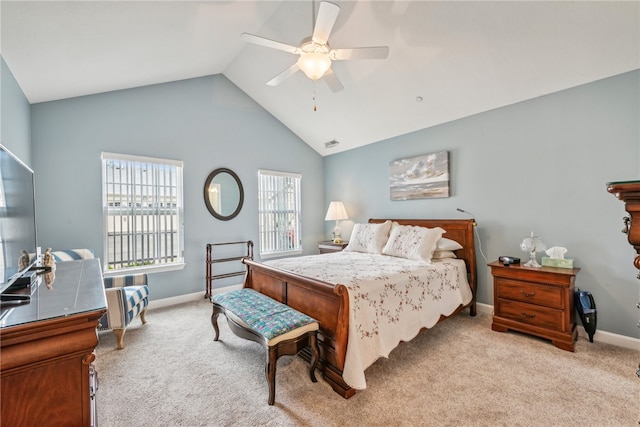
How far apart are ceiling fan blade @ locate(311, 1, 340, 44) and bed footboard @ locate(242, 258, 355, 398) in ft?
6.25

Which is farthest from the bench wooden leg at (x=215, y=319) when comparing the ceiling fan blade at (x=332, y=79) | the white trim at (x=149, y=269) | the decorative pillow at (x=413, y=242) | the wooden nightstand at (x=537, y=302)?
the wooden nightstand at (x=537, y=302)

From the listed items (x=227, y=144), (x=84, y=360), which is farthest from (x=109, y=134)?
(x=84, y=360)

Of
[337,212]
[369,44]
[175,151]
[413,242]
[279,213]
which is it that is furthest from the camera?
[279,213]

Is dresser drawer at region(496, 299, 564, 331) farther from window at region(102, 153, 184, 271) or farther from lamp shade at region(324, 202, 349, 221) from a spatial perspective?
window at region(102, 153, 184, 271)

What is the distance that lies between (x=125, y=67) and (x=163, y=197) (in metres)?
1.66

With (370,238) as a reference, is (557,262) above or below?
below

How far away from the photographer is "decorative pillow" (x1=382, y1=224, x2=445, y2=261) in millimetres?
3238

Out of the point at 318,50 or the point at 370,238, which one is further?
the point at 370,238

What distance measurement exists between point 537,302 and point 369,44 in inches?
125

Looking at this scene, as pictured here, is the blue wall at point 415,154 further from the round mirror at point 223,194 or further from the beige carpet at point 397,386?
the beige carpet at point 397,386

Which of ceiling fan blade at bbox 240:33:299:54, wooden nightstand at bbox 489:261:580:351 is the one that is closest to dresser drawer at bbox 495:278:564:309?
wooden nightstand at bbox 489:261:580:351

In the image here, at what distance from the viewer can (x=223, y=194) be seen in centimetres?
446

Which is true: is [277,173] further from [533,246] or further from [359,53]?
[533,246]

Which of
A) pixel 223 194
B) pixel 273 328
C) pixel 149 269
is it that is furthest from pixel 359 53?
pixel 149 269
